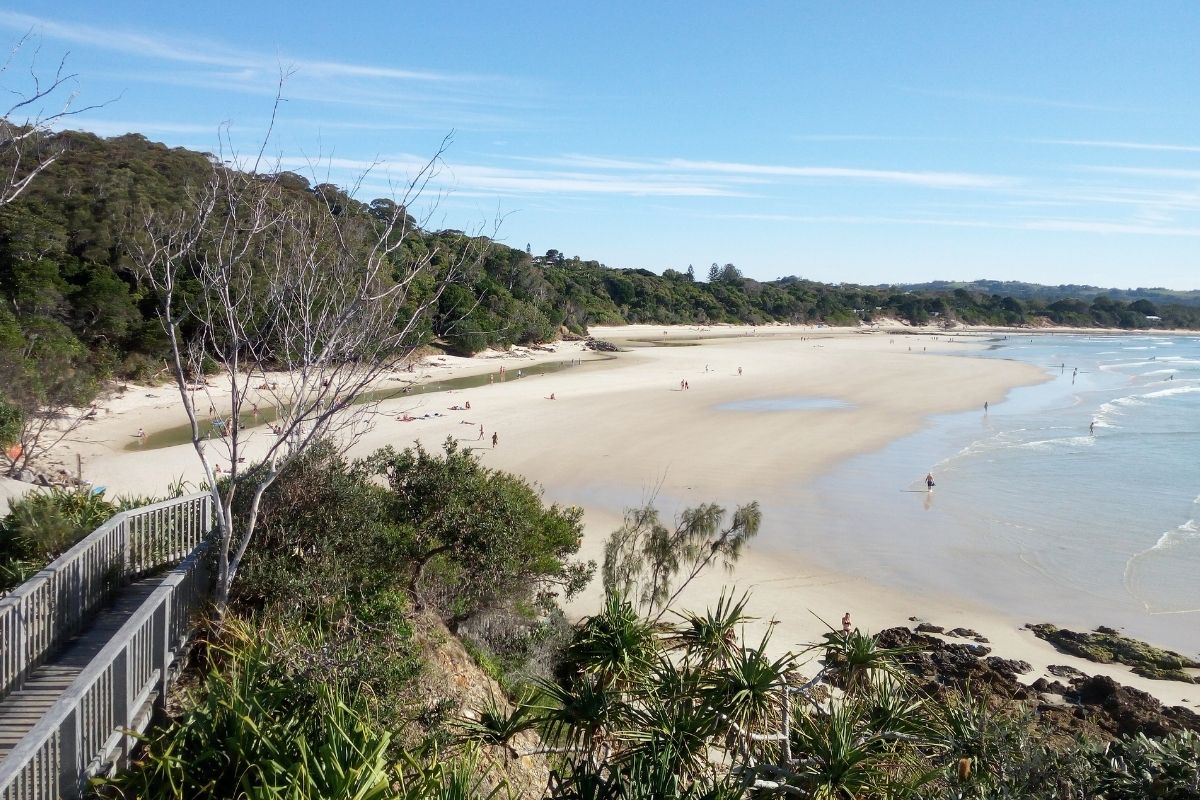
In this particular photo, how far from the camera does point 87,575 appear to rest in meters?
6.90

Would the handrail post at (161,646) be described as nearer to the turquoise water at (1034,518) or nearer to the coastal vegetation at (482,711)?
the coastal vegetation at (482,711)

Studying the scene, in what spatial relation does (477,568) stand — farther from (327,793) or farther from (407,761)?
(327,793)

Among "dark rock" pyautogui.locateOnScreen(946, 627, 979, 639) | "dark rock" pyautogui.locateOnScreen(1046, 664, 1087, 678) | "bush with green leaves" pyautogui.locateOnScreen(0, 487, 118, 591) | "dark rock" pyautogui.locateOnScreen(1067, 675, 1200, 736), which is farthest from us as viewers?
"dark rock" pyautogui.locateOnScreen(946, 627, 979, 639)

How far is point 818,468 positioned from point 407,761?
77.1ft

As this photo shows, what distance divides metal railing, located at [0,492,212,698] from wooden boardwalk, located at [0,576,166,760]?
7 centimetres

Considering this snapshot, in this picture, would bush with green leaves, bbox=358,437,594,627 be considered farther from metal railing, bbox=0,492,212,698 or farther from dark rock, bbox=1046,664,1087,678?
dark rock, bbox=1046,664,1087,678

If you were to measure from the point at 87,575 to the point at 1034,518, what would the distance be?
21152 millimetres

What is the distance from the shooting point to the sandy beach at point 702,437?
15.9 m

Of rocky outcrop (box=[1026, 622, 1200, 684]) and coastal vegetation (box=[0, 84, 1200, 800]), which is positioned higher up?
coastal vegetation (box=[0, 84, 1200, 800])

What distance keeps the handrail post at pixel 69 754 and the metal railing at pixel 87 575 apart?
4.95 feet

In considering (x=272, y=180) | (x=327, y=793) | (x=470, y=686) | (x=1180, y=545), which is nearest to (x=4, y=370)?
(x=272, y=180)

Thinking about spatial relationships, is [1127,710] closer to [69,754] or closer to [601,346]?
[69,754]

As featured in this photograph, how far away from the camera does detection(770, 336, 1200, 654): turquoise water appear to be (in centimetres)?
1705

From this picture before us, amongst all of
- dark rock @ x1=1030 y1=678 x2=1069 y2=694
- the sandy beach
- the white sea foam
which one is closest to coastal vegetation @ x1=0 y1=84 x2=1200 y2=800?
dark rock @ x1=1030 y1=678 x2=1069 y2=694
